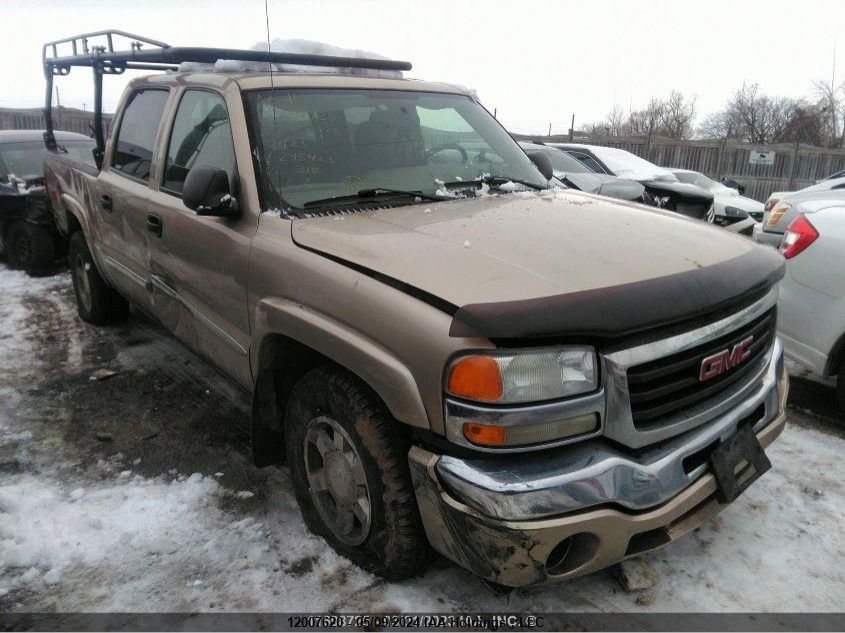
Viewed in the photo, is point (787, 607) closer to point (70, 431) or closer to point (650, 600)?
point (650, 600)

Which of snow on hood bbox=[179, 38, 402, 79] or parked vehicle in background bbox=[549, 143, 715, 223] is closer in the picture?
snow on hood bbox=[179, 38, 402, 79]

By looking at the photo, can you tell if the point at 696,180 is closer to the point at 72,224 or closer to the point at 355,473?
the point at 72,224

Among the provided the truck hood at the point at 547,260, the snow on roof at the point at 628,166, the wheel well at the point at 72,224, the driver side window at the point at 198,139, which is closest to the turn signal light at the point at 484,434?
the truck hood at the point at 547,260

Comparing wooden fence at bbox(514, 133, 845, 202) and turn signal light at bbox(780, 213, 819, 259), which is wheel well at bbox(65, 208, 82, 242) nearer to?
turn signal light at bbox(780, 213, 819, 259)

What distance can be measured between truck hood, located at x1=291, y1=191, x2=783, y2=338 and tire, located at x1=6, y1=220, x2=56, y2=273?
580 cm

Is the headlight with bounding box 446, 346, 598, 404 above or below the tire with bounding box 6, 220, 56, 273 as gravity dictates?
above

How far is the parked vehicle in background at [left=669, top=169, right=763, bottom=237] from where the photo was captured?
Result: 898 centimetres

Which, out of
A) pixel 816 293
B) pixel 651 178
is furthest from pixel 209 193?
pixel 651 178

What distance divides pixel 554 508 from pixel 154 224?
106 inches

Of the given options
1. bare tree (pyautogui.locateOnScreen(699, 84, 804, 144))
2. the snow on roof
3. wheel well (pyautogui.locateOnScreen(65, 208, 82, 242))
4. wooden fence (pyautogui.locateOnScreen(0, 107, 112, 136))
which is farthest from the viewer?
bare tree (pyautogui.locateOnScreen(699, 84, 804, 144))

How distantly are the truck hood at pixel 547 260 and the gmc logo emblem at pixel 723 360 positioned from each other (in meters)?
0.19

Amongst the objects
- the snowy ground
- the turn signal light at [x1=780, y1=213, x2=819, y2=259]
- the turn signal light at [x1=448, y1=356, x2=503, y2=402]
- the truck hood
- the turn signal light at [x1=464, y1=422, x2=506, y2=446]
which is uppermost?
the truck hood

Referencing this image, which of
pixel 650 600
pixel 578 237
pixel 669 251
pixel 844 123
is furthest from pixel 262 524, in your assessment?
pixel 844 123

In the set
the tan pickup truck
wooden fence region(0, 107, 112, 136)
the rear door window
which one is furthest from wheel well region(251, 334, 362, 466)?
wooden fence region(0, 107, 112, 136)
